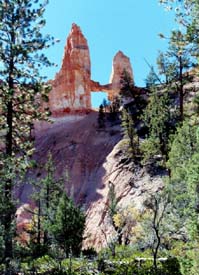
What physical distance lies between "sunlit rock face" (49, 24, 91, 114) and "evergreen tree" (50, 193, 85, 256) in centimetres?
3109

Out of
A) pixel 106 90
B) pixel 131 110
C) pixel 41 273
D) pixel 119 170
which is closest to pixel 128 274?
pixel 41 273

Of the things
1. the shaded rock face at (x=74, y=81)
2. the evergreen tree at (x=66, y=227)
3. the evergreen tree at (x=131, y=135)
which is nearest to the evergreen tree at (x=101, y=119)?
the shaded rock face at (x=74, y=81)

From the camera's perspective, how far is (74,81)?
178ft

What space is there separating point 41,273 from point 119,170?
20.8 m

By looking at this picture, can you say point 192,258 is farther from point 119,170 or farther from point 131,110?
point 131,110

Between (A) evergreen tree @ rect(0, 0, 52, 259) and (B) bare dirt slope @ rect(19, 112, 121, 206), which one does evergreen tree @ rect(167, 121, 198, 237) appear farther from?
(B) bare dirt slope @ rect(19, 112, 121, 206)

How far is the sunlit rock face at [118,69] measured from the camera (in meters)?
58.1

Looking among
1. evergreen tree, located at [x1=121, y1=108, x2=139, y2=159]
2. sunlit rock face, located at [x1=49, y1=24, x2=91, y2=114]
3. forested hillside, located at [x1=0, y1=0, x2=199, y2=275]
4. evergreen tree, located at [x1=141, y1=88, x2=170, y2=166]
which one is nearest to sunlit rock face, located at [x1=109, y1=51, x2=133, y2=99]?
sunlit rock face, located at [x1=49, y1=24, x2=91, y2=114]

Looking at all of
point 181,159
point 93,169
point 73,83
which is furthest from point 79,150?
point 181,159

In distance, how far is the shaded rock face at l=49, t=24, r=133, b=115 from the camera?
53781 mm

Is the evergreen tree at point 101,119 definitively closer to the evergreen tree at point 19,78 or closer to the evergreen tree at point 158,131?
the evergreen tree at point 158,131

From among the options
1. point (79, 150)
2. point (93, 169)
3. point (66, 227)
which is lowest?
point (66, 227)

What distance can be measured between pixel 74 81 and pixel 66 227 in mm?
33844

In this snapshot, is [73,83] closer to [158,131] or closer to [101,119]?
[101,119]
